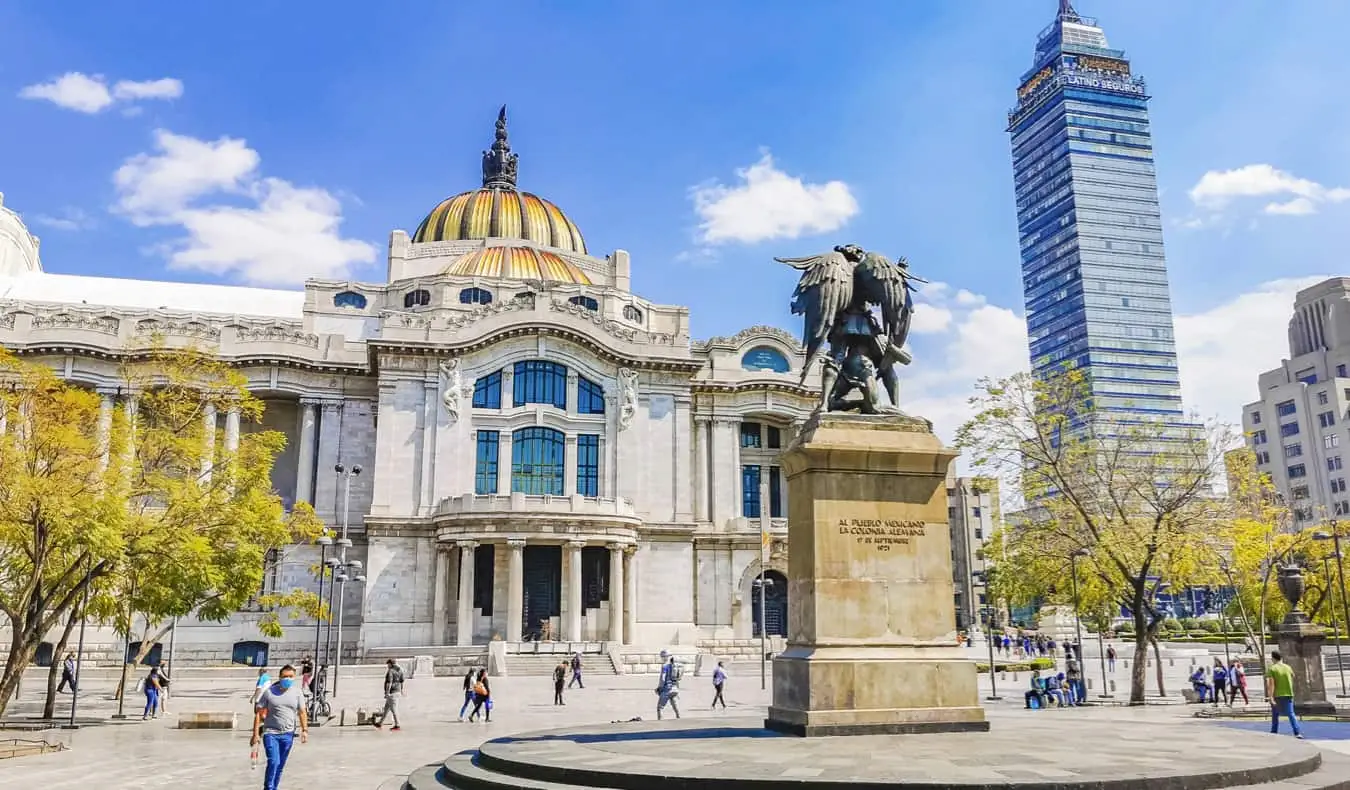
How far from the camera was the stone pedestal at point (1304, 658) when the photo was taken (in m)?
25.0

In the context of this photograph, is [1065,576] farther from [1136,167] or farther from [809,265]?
[1136,167]

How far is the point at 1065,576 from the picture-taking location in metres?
36.6

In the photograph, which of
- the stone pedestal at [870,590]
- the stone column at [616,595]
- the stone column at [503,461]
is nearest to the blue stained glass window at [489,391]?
the stone column at [503,461]

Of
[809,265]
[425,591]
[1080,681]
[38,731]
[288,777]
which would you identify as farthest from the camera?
[425,591]

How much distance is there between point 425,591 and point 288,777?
38.8m

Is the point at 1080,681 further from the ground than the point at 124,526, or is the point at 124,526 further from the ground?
the point at 124,526

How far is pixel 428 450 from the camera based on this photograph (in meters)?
55.8

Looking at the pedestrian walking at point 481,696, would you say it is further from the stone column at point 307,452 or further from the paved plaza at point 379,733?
the stone column at point 307,452

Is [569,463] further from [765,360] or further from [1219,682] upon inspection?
[1219,682]

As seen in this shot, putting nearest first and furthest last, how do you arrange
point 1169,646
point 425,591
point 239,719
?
1. point 239,719
2. point 425,591
3. point 1169,646

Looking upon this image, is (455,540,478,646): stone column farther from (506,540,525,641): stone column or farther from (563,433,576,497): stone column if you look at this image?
(563,433,576,497): stone column

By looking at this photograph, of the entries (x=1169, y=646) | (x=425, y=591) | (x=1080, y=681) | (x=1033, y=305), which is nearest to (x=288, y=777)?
(x=1080, y=681)

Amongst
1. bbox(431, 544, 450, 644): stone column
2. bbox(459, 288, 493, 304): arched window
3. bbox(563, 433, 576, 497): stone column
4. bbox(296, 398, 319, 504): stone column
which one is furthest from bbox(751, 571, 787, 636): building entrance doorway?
→ bbox(296, 398, 319, 504): stone column

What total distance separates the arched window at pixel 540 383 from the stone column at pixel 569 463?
1.87 meters
